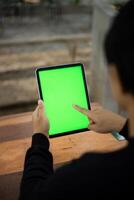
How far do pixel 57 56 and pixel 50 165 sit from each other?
3585mm

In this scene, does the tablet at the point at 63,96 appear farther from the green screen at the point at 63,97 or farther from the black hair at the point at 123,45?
the black hair at the point at 123,45

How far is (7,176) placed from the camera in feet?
4.06

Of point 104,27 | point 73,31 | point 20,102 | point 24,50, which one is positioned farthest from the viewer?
point 73,31

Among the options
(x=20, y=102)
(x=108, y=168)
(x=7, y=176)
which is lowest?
(x=20, y=102)

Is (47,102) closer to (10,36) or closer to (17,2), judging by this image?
(10,36)

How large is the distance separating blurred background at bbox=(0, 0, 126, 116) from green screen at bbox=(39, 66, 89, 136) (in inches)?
44.0

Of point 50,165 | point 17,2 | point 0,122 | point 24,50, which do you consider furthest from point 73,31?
point 50,165

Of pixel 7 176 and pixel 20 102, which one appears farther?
pixel 20 102

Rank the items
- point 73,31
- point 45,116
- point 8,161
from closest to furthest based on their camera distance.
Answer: point 45,116
point 8,161
point 73,31

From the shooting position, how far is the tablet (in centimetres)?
126

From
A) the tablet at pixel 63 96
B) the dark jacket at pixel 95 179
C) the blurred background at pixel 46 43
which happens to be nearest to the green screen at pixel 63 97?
the tablet at pixel 63 96

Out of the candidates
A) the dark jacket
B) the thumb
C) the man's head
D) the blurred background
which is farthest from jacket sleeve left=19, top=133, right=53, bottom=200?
the blurred background

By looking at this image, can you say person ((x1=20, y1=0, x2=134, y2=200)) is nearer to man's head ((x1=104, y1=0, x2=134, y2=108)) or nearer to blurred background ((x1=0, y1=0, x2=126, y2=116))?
man's head ((x1=104, y1=0, x2=134, y2=108))

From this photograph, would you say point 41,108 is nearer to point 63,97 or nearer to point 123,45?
point 63,97
